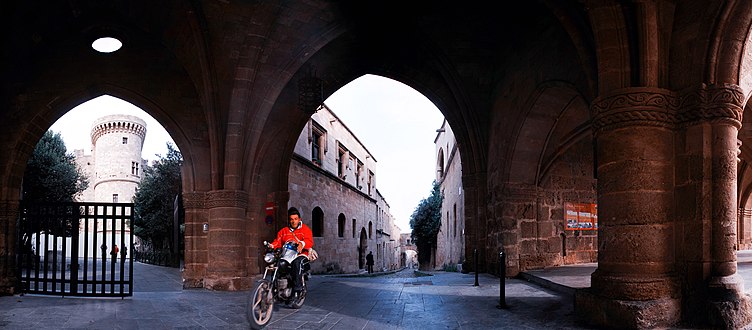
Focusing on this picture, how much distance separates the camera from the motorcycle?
5684mm

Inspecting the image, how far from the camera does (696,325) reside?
5.32 m

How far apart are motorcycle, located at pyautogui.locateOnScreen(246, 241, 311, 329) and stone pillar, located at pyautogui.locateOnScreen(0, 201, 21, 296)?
6.50m

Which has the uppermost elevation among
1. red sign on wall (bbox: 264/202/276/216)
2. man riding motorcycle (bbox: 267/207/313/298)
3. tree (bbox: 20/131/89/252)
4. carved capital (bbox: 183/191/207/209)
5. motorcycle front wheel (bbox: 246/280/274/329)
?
tree (bbox: 20/131/89/252)

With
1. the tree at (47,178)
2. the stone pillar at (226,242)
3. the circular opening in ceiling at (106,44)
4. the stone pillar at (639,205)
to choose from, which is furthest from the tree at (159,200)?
the stone pillar at (639,205)

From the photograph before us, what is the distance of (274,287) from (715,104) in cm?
464

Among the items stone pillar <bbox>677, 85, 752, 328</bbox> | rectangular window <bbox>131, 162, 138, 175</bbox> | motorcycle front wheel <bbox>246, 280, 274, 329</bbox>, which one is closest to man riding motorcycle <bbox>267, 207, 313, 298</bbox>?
motorcycle front wheel <bbox>246, 280, 274, 329</bbox>

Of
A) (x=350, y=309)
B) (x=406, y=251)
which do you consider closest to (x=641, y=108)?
(x=350, y=309)

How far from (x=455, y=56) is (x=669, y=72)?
23.5ft

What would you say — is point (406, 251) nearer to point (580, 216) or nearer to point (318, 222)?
point (318, 222)

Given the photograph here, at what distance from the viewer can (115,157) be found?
46438 mm

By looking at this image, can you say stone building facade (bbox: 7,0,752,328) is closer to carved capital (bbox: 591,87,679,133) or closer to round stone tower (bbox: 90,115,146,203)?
carved capital (bbox: 591,87,679,133)

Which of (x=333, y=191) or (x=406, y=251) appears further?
(x=406, y=251)

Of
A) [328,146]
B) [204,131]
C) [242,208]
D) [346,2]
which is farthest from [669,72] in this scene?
[328,146]

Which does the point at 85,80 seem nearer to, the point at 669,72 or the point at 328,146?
the point at 669,72
